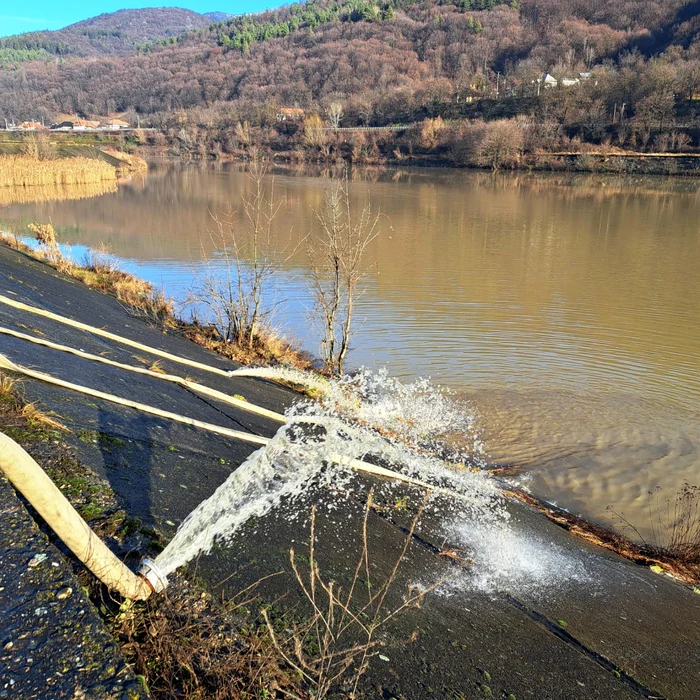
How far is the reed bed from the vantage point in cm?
3916

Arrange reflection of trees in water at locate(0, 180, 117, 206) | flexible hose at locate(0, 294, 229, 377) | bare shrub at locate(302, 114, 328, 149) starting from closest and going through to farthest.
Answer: flexible hose at locate(0, 294, 229, 377), reflection of trees in water at locate(0, 180, 117, 206), bare shrub at locate(302, 114, 328, 149)

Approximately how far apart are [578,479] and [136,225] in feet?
84.6

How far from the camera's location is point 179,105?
6270 inches

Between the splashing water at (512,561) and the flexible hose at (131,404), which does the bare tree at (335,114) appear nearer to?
the flexible hose at (131,404)

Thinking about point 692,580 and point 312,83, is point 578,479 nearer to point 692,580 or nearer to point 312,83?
point 692,580

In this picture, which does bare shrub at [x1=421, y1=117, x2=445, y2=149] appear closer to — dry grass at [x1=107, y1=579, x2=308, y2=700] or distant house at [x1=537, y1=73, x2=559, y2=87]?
distant house at [x1=537, y1=73, x2=559, y2=87]

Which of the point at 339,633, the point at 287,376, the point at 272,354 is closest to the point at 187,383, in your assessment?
the point at 287,376

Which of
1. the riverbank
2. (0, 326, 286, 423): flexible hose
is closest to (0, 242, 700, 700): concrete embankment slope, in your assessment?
the riverbank

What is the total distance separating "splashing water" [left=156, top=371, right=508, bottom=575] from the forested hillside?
271ft

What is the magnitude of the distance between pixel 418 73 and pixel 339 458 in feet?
554

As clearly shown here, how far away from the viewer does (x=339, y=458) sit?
246 inches

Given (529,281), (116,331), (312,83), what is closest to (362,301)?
(529,281)

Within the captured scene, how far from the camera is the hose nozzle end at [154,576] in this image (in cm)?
316

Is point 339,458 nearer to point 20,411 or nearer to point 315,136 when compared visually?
point 20,411
